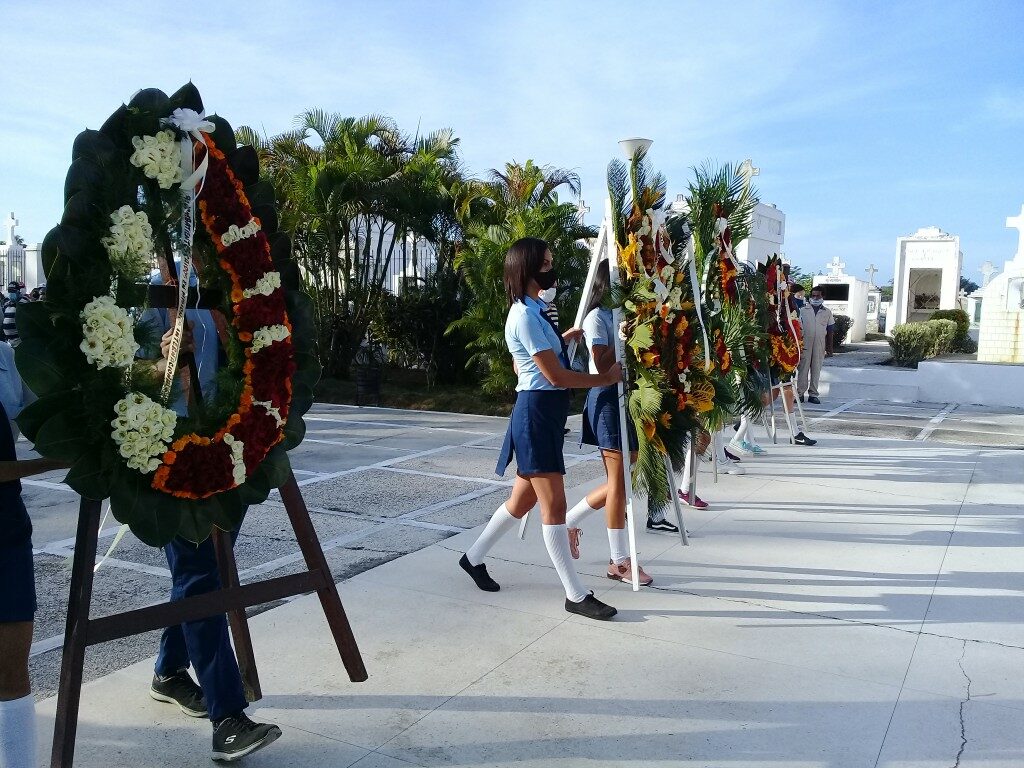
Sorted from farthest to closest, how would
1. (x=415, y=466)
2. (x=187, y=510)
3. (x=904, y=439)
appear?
(x=904, y=439) → (x=415, y=466) → (x=187, y=510)

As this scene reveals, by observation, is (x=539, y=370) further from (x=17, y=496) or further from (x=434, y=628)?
(x=17, y=496)

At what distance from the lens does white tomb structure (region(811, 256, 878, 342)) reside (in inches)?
1312

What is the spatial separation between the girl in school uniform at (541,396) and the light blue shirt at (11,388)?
2166mm

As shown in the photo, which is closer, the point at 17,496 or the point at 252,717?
the point at 17,496

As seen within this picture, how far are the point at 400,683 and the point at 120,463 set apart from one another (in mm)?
1578

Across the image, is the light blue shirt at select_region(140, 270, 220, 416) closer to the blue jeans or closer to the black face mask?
the blue jeans

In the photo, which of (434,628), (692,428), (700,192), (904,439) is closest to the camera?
(434,628)

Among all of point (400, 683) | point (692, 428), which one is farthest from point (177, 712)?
point (692, 428)

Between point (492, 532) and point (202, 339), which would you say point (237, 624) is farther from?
point (492, 532)

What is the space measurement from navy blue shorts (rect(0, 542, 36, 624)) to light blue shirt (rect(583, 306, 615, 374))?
307 cm

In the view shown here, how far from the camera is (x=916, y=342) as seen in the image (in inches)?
810

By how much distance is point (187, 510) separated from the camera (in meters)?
2.71

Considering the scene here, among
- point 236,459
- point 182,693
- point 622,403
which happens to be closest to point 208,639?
point 182,693

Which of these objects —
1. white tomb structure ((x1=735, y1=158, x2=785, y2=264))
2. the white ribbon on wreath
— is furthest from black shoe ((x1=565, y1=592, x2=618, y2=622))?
white tomb structure ((x1=735, y1=158, x2=785, y2=264))
